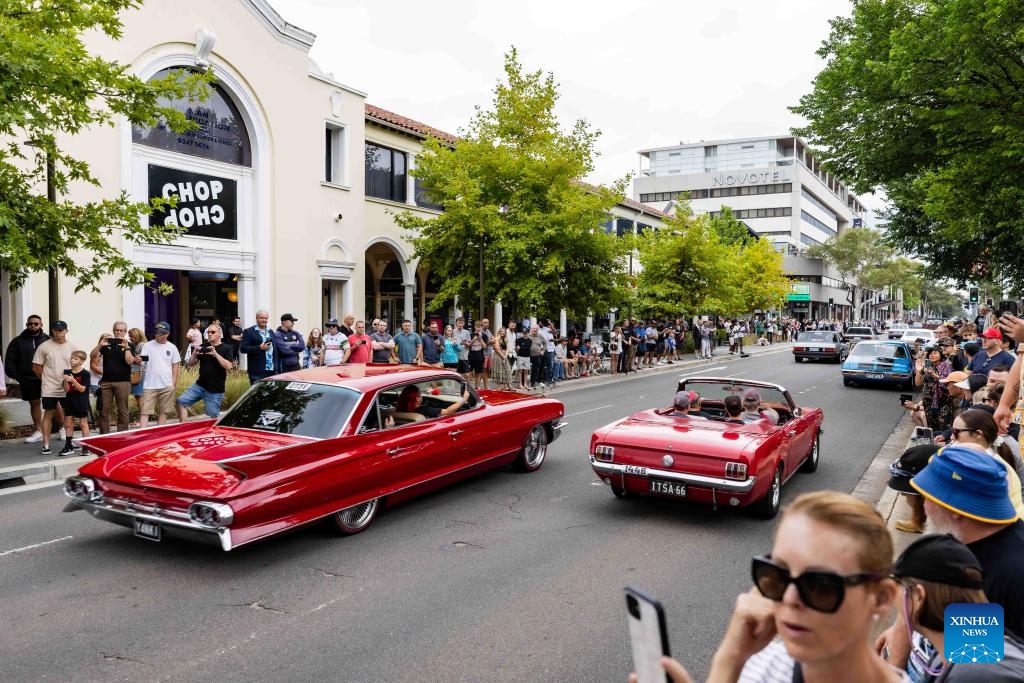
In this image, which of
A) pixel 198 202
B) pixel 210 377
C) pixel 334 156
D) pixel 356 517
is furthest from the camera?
pixel 334 156

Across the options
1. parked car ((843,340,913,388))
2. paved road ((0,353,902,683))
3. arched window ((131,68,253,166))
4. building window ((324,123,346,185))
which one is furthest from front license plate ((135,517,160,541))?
parked car ((843,340,913,388))

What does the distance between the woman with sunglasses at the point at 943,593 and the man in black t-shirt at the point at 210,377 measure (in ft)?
34.0

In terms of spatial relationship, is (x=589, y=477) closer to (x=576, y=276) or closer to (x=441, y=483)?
(x=441, y=483)

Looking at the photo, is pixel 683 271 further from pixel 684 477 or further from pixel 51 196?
pixel 684 477

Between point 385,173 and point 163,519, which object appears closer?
point 163,519

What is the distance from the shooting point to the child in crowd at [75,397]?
1006 centimetres

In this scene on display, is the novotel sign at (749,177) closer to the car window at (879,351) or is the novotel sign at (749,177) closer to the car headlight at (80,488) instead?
the car window at (879,351)

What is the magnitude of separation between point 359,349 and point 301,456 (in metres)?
8.43

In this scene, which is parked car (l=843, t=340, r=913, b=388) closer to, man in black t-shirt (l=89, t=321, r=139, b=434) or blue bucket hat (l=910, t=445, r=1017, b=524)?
man in black t-shirt (l=89, t=321, r=139, b=434)

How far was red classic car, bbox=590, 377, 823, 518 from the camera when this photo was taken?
22.4ft

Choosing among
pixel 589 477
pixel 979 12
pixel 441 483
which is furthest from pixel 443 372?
pixel 979 12

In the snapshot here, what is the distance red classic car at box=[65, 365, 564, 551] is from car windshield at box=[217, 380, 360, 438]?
0.01 metres

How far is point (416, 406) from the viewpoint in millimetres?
7965

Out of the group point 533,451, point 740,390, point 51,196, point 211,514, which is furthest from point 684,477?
point 51,196
